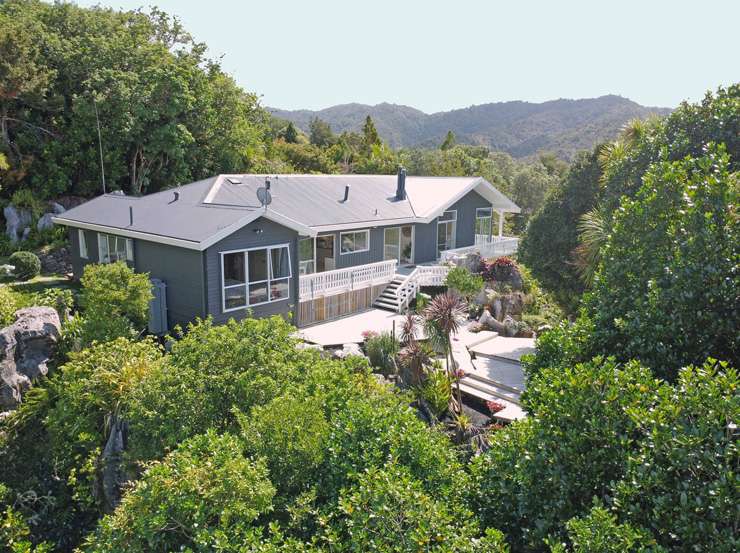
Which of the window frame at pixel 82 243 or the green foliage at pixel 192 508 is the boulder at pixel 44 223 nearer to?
the window frame at pixel 82 243

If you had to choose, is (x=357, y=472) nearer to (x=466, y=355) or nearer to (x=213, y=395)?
(x=213, y=395)

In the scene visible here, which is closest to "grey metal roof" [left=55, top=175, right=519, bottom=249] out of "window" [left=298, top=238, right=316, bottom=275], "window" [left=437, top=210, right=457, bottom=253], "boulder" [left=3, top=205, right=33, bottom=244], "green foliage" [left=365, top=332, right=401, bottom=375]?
"window" [left=298, top=238, right=316, bottom=275]

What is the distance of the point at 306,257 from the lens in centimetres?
2131

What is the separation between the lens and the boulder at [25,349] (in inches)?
536

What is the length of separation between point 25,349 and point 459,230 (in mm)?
20642

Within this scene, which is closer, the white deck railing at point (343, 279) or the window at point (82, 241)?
the white deck railing at point (343, 279)

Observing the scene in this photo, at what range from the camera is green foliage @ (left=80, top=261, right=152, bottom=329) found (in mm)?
14539

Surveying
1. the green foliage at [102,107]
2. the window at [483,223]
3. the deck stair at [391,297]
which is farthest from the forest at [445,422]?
the green foliage at [102,107]

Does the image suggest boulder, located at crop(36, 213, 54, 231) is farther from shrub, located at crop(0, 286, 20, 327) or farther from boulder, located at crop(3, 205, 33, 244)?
shrub, located at crop(0, 286, 20, 327)

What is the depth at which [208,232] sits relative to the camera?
1538cm

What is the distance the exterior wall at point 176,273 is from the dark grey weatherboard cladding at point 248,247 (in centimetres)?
29

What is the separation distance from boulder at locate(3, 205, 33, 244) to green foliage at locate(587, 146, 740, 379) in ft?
92.4

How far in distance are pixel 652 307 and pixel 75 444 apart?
12.1m

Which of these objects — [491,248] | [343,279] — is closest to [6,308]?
[343,279]
